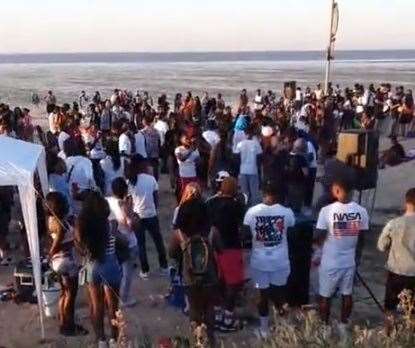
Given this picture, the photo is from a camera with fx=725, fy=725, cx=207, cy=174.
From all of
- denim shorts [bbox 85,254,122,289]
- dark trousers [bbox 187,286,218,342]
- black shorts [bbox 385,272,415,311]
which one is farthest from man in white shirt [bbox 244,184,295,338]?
denim shorts [bbox 85,254,122,289]

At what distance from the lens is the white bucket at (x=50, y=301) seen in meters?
7.80

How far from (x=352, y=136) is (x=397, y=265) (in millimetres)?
3843

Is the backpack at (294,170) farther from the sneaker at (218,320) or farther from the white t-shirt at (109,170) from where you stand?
the sneaker at (218,320)

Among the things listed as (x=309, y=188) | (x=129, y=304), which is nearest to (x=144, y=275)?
(x=129, y=304)

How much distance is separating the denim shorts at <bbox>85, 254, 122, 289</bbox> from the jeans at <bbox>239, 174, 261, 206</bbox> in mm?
5046

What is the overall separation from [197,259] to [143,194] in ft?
7.76

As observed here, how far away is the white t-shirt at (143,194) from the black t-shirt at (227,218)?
160 cm

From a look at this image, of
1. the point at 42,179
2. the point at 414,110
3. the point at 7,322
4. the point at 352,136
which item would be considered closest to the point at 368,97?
the point at 414,110

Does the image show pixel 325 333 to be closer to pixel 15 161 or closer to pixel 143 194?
pixel 15 161

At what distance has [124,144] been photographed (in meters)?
12.2

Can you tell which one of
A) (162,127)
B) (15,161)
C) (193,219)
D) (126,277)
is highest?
(15,161)

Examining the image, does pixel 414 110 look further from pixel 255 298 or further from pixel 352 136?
pixel 255 298

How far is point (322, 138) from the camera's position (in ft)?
57.9

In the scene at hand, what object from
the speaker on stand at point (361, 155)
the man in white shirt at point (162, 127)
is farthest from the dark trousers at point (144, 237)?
the man in white shirt at point (162, 127)
